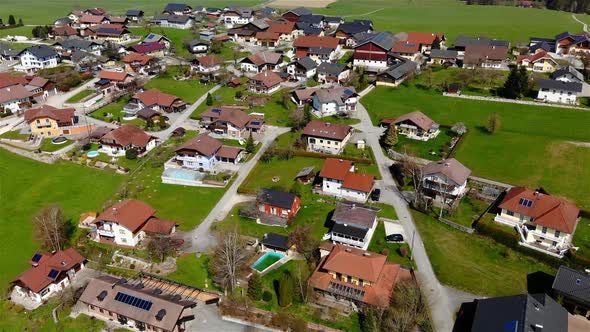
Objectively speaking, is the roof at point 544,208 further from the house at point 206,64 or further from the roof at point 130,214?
the house at point 206,64

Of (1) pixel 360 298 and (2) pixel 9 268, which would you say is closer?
(1) pixel 360 298

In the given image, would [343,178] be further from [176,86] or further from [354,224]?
[176,86]

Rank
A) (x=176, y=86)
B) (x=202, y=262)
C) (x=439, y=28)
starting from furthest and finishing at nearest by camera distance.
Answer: (x=439, y=28) < (x=176, y=86) < (x=202, y=262)

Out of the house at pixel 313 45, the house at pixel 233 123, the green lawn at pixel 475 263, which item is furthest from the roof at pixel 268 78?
the green lawn at pixel 475 263

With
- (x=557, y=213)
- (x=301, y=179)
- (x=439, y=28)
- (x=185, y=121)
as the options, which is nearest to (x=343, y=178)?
(x=301, y=179)

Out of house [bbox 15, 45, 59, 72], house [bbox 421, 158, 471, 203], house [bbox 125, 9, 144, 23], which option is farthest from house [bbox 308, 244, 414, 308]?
house [bbox 125, 9, 144, 23]

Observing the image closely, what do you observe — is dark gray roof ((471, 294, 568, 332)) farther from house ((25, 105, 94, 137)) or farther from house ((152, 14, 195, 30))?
house ((152, 14, 195, 30))

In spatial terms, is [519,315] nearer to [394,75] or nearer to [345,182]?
[345,182]
